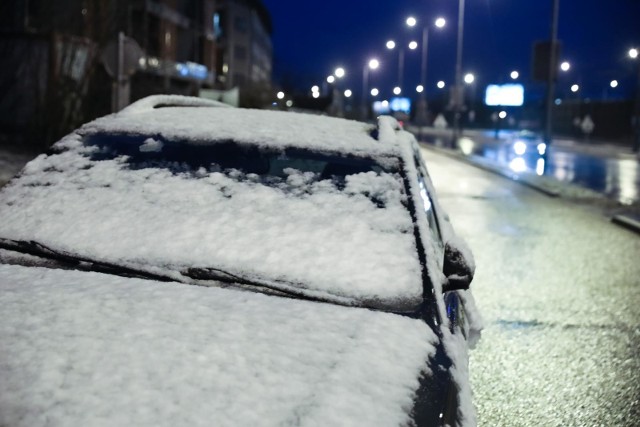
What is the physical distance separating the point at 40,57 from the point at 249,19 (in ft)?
256

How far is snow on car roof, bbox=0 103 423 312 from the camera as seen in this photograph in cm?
238

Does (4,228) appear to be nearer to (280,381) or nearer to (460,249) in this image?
(280,381)

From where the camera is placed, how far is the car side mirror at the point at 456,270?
2471 millimetres

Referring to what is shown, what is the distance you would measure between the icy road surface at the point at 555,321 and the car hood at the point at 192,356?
1775mm

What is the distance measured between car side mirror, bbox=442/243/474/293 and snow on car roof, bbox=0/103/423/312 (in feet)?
0.49

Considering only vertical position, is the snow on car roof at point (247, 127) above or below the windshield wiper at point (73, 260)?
above

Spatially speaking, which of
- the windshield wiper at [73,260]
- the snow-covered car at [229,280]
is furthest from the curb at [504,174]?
the windshield wiper at [73,260]

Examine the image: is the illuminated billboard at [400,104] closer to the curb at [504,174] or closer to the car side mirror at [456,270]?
A: the curb at [504,174]

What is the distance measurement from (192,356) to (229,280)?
2.05 ft

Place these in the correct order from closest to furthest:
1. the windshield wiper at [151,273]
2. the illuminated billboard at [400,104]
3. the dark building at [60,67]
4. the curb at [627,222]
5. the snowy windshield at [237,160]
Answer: the windshield wiper at [151,273] < the snowy windshield at [237,160] < the curb at [627,222] < the dark building at [60,67] < the illuminated billboard at [400,104]

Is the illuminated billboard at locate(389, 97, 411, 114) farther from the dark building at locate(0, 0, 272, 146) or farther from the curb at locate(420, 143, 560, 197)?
the dark building at locate(0, 0, 272, 146)

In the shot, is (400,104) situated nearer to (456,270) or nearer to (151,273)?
(456,270)

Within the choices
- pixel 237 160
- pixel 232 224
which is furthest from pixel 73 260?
pixel 237 160

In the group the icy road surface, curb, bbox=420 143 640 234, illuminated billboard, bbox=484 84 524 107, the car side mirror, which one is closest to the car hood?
the car side mirror
